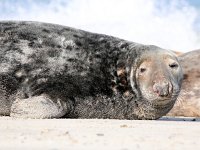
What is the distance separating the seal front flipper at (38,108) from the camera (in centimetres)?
583

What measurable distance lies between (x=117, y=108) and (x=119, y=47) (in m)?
0.97

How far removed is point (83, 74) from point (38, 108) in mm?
1075

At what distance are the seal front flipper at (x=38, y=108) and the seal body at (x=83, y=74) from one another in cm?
2

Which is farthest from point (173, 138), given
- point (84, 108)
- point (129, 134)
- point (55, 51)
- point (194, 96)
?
point (194, 96)

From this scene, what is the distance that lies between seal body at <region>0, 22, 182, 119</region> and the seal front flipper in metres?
0.02

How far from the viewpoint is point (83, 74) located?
6.75m

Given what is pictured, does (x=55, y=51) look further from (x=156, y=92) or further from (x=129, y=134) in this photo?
(x=129, y=134)

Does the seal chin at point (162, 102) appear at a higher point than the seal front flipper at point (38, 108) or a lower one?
higher

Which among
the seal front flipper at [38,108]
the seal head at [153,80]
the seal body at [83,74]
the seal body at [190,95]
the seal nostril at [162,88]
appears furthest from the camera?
the seal body at [190,95]

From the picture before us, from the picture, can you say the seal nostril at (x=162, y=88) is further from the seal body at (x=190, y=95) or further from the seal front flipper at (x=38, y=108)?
the seal body at (x=190, y=95)

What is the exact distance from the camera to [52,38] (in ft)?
23.1

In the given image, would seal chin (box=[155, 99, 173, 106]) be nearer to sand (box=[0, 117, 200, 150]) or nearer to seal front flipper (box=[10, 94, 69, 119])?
seal front flipper (box=[10, 94, 69, 119])

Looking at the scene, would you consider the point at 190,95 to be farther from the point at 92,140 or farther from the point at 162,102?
the point at 92,140

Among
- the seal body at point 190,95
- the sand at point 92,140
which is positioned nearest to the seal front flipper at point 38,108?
the sand at point 92,140
